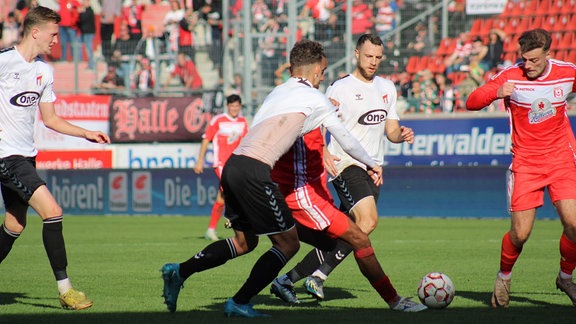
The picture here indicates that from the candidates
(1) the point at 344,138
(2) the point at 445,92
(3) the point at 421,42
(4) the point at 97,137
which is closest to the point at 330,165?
(1) the point at 344,138

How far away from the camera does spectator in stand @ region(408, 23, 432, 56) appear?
79.2 ft

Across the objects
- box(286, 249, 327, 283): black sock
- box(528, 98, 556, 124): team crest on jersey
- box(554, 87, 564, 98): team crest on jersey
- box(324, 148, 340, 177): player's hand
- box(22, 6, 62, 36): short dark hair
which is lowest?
box(286, 249, 327, 283): black sock

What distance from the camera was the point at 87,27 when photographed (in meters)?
26.8

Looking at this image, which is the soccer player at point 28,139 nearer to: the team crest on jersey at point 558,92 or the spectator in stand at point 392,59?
the team crest on jersey at point 558,92

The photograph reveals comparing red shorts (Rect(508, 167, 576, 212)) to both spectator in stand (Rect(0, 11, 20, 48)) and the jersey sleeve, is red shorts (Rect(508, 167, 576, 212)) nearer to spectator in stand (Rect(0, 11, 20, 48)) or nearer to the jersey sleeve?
the jersey sleeve

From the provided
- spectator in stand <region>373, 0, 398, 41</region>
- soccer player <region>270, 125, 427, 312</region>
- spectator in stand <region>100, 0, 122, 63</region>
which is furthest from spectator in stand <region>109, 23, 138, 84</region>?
soccer player <region>270, 125, 427, 312</region>

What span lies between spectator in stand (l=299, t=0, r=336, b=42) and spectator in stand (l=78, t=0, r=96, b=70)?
579 cm

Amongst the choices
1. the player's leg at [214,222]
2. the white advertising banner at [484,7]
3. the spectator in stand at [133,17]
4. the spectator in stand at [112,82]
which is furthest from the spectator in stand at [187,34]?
the player's leg at [214,222]

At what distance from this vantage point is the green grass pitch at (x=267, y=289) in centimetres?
774

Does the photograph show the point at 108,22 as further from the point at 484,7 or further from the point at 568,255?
the point at 568,255

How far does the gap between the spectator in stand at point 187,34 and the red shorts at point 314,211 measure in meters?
18.0

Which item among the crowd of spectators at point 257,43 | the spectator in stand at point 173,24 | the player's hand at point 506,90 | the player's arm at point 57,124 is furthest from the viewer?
the spectator in stand at point 173,24

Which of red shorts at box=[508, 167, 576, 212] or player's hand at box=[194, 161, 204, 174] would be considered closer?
red shorts at box=[508, 167, 576, 212]

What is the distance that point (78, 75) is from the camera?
26594 mm
